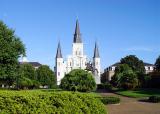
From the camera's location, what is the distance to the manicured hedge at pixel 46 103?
16625 millimetres

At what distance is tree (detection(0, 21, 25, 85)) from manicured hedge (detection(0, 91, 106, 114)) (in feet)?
110

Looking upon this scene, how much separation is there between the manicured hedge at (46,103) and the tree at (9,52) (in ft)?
110

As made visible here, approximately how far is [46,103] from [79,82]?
161ft

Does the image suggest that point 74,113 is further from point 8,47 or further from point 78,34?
point 78,34

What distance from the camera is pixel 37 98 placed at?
58.5 ft

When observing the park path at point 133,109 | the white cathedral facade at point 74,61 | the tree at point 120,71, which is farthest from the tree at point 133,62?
the park path at point 133,109

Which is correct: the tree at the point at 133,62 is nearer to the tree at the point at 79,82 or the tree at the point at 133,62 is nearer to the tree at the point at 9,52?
the tree at the point at 79,82

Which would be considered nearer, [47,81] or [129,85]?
[129,85]

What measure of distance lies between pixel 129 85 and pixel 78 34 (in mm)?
92612

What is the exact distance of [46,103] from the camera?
60.3ft

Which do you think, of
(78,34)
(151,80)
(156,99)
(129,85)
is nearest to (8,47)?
(156,99)

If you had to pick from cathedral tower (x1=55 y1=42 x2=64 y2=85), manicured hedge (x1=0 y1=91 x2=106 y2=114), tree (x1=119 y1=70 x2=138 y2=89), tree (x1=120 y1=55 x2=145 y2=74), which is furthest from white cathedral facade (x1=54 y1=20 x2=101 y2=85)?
manicured hedge (x1=0 y1=91 x2=106 y2=114)

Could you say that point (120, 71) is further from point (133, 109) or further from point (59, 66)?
point (133, 109)

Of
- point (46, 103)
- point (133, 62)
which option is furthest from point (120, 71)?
point (46, 103)
